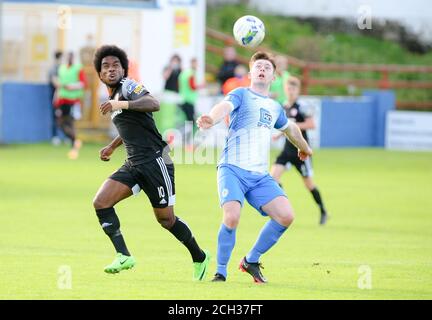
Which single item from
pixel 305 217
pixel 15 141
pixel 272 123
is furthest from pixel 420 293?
pixel 15 141

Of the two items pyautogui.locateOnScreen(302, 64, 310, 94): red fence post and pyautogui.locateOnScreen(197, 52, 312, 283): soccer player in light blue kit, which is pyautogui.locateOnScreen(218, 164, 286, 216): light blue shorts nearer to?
pyautogui.locateOnScreen(197, 52, 312, 283): soccer player in light blue kit

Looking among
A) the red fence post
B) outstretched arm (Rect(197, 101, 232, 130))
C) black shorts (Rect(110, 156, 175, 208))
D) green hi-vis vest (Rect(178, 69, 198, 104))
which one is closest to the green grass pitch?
black shorts (Rect(110, 156, 175, 208))

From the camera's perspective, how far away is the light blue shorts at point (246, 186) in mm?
11398

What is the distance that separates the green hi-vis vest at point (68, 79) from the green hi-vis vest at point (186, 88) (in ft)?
10.7

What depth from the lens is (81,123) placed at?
1398 inches

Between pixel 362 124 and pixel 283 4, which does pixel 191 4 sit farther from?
pixel 283 4

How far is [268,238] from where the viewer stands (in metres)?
11.5

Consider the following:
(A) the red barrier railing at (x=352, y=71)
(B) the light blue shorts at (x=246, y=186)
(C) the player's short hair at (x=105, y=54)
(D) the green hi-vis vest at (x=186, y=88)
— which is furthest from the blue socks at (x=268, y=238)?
(A) the red barrier railing at (x=352, y=71)

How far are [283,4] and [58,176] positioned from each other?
23.6 meters

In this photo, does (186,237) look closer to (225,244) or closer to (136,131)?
(225,244)

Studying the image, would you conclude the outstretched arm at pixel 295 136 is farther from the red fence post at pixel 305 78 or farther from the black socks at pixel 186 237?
the red fence post at pixel 305 78

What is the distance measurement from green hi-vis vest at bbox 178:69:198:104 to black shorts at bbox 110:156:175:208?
21.1 metres

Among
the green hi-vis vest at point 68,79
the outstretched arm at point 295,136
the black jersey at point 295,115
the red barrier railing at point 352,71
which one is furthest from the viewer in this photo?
the red barrier railing at point 352,71

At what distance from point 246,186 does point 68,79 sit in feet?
64.3
